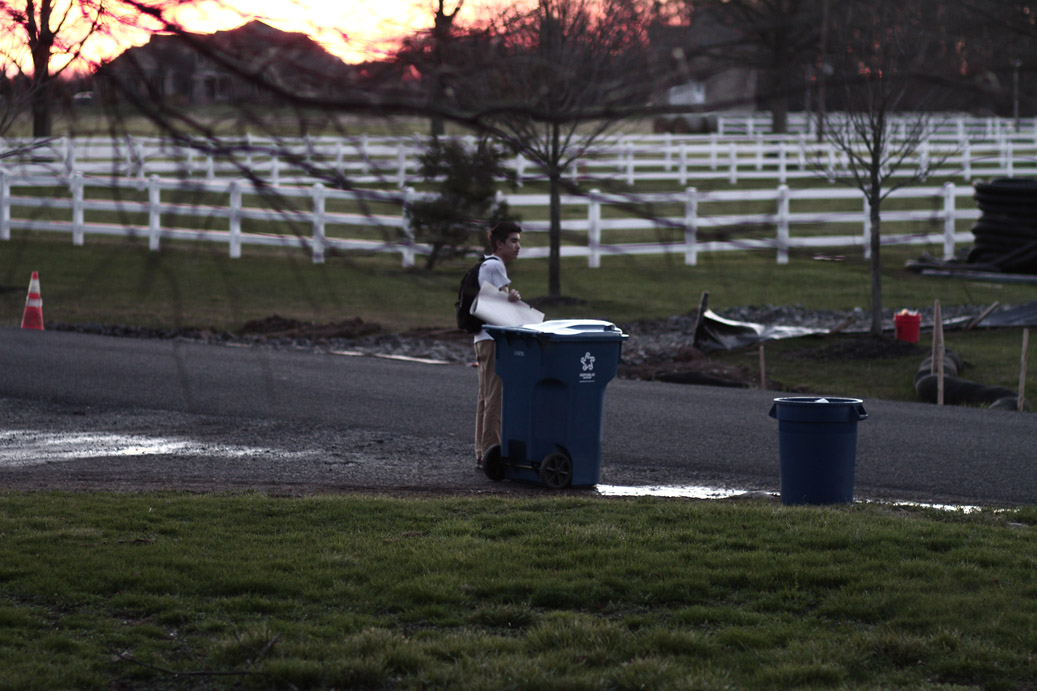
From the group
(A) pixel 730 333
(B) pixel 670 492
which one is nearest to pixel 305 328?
(A) pixel 730 333

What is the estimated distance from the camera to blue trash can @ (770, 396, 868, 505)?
7.73 meters

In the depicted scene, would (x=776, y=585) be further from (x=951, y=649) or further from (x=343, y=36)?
(x=343, y=36)

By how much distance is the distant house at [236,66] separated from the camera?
2758 mm

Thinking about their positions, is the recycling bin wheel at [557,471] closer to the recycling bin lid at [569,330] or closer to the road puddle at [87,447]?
the recycling bin lid at [569,330]

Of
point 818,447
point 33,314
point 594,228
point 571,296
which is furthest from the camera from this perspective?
point 571,296

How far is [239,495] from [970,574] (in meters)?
4.26

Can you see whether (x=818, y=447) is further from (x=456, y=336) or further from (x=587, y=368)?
(x=456, y=336)

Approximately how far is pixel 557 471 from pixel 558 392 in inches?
20.7

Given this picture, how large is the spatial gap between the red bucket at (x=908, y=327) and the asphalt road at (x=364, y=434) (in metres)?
Answer: 3.47

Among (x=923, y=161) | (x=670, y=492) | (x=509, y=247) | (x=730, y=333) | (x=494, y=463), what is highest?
(x=923, y=161)

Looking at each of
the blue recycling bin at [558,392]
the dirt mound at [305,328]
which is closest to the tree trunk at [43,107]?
the blue recycling bin at [558,392]

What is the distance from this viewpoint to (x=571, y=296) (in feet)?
69.3

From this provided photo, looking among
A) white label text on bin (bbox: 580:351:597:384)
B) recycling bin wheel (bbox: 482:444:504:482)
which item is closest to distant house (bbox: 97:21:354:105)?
white label text on bin (bbox: 580:351:597:384)

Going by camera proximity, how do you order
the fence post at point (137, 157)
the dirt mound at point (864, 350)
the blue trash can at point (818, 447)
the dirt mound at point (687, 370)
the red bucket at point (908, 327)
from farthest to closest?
the red bucket at point (908, 327), the dirt mound at point (864, 350), the dirt mound at point (687, 370), the blue trash can at point (818, 447), the fence post at point (137, 157)
